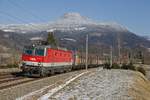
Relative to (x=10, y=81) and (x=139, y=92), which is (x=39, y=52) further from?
(x=139, y=92)

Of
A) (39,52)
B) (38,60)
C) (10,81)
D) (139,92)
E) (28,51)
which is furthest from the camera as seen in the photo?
(28,51)

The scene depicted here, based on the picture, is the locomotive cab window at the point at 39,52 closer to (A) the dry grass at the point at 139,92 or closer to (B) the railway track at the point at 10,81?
(B) the railway track at the point at 10,81

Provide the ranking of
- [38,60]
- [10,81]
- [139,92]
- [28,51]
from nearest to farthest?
1. [139,92]
2. [10,81]
3. [38,60]
4. [28,51]

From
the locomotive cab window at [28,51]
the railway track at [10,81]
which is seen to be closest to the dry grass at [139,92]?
the railway track at [10,81]

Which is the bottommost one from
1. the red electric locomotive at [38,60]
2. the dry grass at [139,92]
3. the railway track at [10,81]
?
the dry grass at [139,92]

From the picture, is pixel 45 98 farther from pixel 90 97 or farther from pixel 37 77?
pixel 37 77

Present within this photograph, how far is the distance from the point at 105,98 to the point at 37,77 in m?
22.5

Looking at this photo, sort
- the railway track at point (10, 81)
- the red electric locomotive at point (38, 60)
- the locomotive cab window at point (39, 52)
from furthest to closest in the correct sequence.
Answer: the locomotive cab window at point (39, 52)
the red electric locomotive at point (38, 60)
the railway track at point (10, 81)

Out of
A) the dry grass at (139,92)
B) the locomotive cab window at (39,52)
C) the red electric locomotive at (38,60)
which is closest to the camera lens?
the dry grass at (139,92)

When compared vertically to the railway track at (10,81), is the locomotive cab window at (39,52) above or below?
above

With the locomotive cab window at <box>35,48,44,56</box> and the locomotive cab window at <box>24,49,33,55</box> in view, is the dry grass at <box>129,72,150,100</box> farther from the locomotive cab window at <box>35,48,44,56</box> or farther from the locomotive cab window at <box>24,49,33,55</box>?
the locomotive cab window at <box>24,49,33,55</box>

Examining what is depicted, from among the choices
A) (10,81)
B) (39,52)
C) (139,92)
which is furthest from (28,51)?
(139,92)

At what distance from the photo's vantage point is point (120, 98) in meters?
19.0

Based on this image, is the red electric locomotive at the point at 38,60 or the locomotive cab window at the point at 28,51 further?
the locomotive cab window at the point at 28,51
